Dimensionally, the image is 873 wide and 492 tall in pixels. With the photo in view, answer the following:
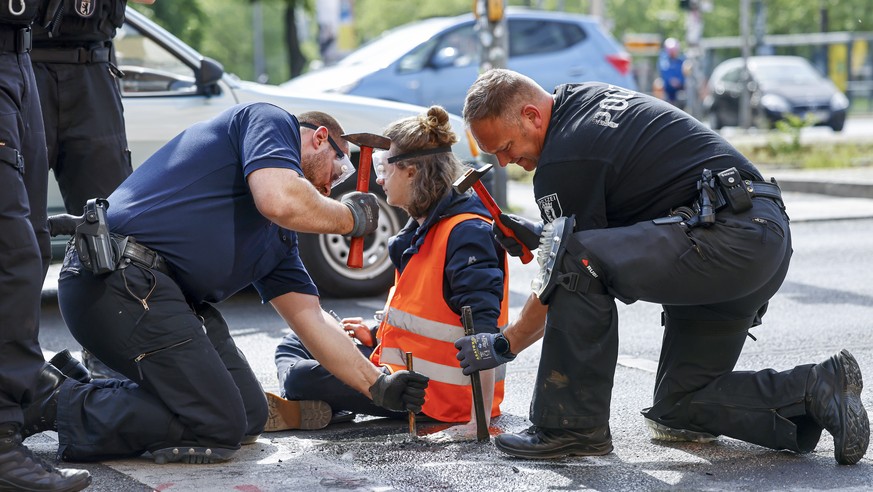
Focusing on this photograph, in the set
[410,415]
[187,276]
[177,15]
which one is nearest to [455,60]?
[410,415]

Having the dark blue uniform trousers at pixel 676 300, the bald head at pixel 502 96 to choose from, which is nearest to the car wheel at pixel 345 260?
the bald head at pixel 502 96

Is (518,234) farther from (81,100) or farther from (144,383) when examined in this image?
(81,100)

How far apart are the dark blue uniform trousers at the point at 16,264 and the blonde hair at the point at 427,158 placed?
1.37 meters

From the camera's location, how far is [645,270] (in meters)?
3.83

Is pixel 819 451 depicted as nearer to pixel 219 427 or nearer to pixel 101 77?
pixel 219 427

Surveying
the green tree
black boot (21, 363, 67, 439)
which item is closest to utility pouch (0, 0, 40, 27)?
black boot (21, 363, 67, 439)

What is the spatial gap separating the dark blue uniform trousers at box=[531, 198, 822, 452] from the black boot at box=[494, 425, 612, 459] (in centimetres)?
4

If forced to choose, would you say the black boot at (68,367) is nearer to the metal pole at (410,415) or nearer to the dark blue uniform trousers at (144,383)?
the dark blue uniform trousers at (144,383)

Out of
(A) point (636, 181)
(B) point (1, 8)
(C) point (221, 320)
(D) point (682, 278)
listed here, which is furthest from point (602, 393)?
(B) point (1, 8)

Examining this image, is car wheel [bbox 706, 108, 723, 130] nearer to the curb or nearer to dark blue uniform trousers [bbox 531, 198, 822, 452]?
the curb

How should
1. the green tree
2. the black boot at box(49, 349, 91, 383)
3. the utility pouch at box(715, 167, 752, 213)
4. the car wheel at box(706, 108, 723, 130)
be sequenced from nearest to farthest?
the utility pouch at box(715, 167, 752, 213) < the black boot at box(49, 349, 91, 383) < the car wheel at box(706, 108, 723, 130) < the green tree

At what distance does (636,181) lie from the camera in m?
3.98

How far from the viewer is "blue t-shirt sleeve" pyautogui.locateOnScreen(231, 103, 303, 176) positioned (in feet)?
13.0

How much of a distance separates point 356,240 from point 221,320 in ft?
1.95
